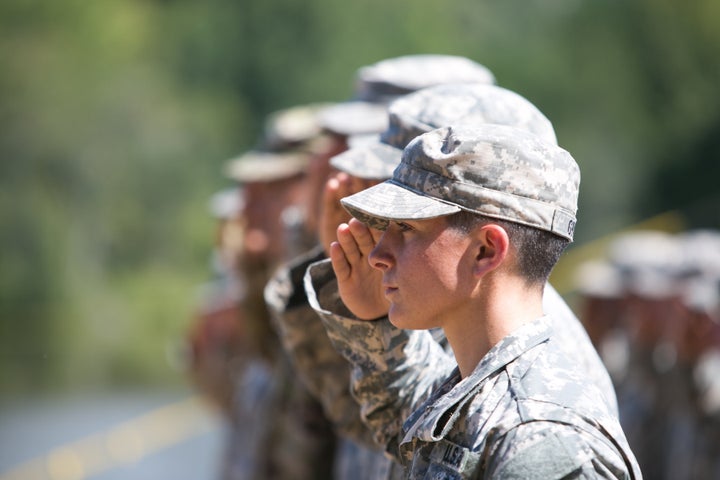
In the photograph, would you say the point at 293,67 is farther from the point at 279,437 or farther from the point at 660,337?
the point at 279,437

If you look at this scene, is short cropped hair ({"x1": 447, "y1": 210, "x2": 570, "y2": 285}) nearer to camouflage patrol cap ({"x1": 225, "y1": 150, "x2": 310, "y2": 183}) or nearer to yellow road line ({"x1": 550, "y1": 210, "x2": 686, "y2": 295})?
camouflage patrol cap ({"x1": 225, "y1": 150, "x2": 310, "y2": 183})

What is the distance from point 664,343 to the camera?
961cm

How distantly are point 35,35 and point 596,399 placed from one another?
25654mm

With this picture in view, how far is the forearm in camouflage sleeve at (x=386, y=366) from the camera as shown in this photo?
3.36 m

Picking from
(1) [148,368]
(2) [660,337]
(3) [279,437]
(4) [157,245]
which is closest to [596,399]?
(3) [279,437]

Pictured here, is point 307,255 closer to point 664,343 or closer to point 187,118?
point 664,343

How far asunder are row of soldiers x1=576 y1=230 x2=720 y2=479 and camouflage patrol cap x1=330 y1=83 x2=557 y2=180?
4.81 meters

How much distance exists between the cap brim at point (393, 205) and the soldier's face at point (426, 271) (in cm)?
3

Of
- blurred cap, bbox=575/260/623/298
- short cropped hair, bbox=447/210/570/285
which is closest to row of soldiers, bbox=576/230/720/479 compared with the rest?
blurred cap, bbox=575/260/623/298

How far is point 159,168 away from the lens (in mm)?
25984

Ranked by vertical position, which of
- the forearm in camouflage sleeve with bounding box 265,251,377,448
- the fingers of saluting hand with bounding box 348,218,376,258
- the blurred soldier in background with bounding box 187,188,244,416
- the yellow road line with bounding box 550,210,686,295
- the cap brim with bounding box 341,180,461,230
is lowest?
the yellow road line with bounding box 550,210,686,295

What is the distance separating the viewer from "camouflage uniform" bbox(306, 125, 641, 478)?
2447 millimetres

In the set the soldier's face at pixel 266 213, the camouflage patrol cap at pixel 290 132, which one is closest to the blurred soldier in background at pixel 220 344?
the camouflage patrol cap at pixel 290 132

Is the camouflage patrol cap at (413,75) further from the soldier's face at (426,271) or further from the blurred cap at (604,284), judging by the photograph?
the blurred cap at (604,284)
